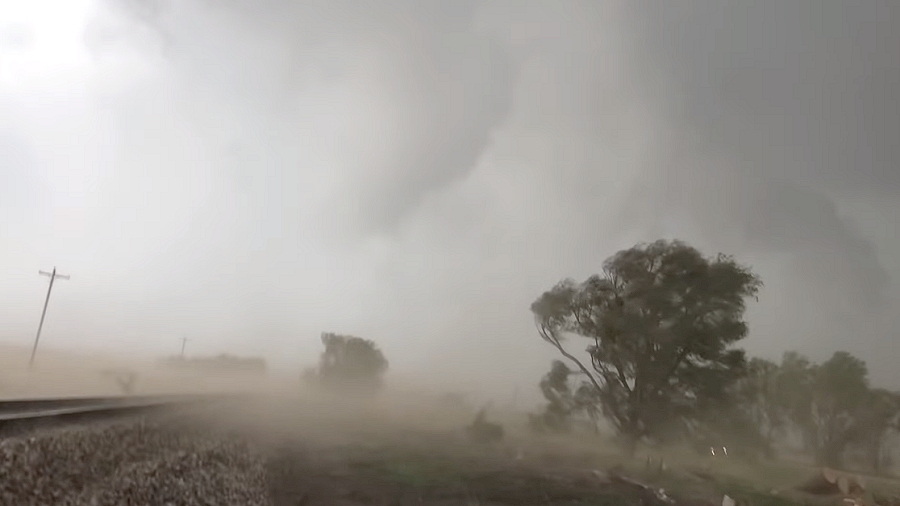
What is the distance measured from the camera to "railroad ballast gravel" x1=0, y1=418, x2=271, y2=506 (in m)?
15.0

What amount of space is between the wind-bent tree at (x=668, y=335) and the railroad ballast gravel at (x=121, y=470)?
35288 mm

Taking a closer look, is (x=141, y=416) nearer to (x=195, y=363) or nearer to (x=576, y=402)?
(x=576, y=402)

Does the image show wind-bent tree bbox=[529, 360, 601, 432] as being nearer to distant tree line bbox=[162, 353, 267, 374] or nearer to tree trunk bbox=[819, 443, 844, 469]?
tree trunk bbox=[819, 443, 844, 469]

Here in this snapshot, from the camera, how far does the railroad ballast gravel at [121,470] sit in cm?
1504

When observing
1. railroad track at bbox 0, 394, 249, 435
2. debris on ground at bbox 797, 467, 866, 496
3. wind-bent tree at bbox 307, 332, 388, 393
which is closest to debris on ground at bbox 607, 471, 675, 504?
debris on ground at bbox 797, 467, 866, 496

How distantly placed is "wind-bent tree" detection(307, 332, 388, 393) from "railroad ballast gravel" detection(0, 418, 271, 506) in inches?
3774

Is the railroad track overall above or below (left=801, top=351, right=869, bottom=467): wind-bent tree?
below

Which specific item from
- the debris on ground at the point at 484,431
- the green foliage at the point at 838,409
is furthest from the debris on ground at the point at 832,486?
the green foliage at the point at 838,409

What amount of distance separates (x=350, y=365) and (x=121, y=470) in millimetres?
106107

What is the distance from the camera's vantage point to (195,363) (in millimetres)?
146500

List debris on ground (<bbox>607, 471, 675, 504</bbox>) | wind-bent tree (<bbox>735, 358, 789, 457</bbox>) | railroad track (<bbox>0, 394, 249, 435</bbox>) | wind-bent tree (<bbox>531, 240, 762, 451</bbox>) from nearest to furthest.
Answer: railroad track (<bbox>0, 394, 249, 435</bbox>) → debris on ground (<bbox>607, 471, 675, 504</bbox>) → wind-bent tree (<bbox>531, 240, 762, 451</bbox>) → wind-bent tree (<bbox>735, 358, 789, 457</bbox>)

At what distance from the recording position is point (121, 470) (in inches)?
711

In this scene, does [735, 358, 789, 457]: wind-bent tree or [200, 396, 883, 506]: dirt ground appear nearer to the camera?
[200, 396, 883, 506]: dirt ground

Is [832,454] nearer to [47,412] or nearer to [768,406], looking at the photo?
[768,406]
